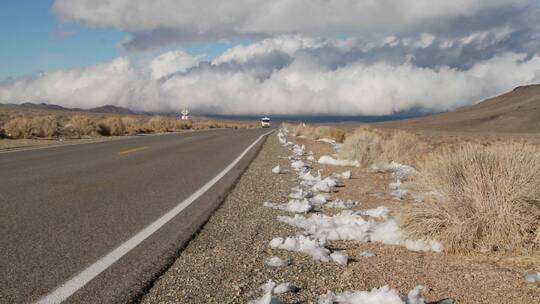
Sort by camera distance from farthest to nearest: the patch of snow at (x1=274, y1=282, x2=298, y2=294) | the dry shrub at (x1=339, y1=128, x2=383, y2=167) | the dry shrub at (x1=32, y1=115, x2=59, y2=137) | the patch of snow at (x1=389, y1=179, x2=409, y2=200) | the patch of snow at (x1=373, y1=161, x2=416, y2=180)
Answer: the dry shrub at (x1=32, y1=115, x2=59, y2=137) → the dry shrub at (x1=339, y1=128, x2=383, y2=167) → the patch of snow at (x1=373, y1=161, x2=416, y2=180) → the patch of snow at (x1=389, y1=179, x2=409, y2=200) → the patch of snow at (x1=274, y1=282, x2=298, y2=294)

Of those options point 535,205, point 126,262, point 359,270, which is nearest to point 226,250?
point 126,262

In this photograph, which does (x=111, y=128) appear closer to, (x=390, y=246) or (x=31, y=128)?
(x=31, y=128)

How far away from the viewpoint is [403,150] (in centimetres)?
1730

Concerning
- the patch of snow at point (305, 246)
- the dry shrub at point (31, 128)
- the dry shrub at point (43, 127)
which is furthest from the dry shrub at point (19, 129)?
the patch of snow at point (305, 246)

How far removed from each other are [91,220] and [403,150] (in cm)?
1207

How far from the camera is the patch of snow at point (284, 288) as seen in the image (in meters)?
4.48

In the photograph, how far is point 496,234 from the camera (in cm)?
595

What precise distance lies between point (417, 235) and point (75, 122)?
A: 3697cm

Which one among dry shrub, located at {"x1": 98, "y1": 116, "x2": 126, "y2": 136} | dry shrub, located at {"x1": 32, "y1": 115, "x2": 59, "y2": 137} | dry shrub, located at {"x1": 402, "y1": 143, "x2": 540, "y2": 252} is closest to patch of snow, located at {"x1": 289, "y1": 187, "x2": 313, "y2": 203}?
dry shrub, located at {"x1": 402, "y1": 143, "x2": 540, "y2": 252}

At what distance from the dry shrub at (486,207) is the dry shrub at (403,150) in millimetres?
8352

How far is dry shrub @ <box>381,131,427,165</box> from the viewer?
16.3m

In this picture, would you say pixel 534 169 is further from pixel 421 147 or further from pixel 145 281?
Answer: pixel 421 147

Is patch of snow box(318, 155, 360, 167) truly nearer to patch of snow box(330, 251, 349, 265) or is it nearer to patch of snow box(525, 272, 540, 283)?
patch of snow box(330, 251, 349, 265)

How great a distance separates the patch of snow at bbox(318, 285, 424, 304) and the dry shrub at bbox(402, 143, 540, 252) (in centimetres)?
188
